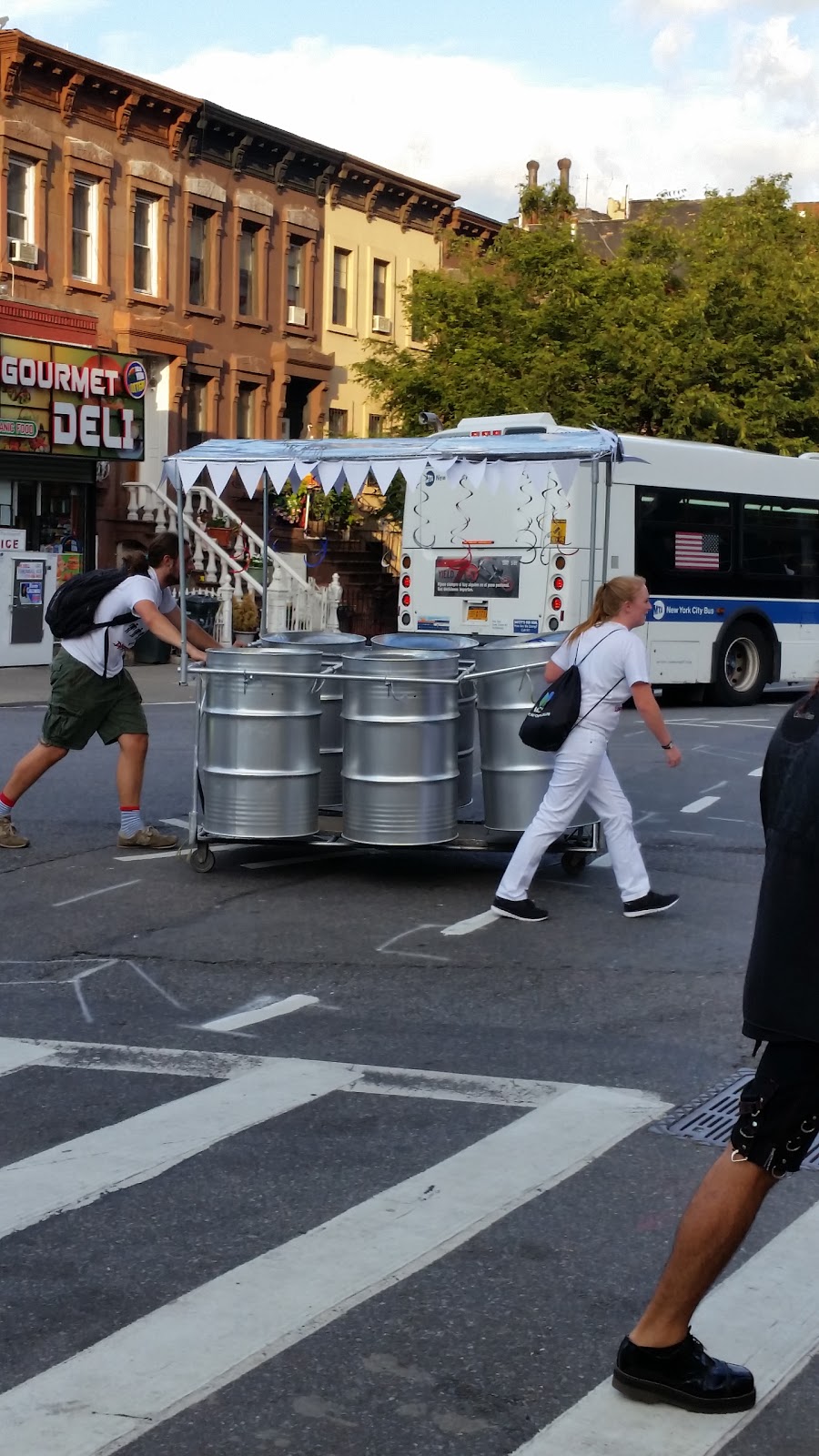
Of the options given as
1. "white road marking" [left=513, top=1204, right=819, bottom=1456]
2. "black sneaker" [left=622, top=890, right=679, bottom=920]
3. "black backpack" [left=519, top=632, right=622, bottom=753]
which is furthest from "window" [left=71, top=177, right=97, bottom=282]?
"white road marking" [left=513, top=1204, right=819, bottom=1456]

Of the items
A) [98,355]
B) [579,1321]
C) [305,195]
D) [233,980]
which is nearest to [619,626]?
[233,980]

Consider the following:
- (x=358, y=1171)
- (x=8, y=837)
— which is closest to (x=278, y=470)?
(x=8, y=837)

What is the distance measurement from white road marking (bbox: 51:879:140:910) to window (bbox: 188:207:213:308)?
26.9 meters

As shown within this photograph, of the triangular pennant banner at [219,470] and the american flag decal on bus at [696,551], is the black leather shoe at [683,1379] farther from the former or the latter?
the american flag decal on bus at [696,551]

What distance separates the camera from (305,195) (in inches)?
1500

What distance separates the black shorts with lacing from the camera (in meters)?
3.61

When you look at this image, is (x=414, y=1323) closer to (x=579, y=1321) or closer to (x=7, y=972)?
(x=579, y=1321)

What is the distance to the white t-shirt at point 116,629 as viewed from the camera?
10.4 meters

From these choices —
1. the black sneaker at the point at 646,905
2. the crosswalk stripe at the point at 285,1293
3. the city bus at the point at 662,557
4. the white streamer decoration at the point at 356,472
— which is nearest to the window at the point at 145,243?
the city bus at the point at 662,557

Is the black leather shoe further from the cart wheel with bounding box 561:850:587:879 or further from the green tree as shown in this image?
the green tree

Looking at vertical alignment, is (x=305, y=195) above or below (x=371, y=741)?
above

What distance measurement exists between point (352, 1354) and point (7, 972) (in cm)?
412

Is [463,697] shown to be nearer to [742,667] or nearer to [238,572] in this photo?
[742,667]

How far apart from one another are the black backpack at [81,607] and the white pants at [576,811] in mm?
3012
